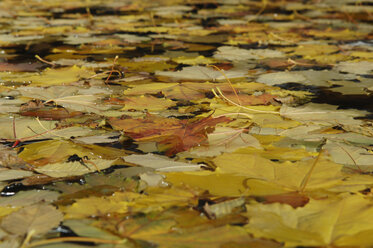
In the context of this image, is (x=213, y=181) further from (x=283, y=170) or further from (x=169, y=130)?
(x=169, y=130)

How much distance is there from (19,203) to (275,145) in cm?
48

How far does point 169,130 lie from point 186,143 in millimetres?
82

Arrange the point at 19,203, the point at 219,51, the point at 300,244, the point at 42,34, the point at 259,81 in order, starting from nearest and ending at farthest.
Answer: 1. the point at 300,244
2. the point at 19,203
3. the point at 259,81
4. the point at 219,51
5. the point at 42,34

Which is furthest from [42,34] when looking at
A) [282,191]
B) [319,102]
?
[282,191]

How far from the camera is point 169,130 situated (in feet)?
3.64

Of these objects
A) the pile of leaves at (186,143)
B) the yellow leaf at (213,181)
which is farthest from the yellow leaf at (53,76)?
the yellow leaf at (213,181)

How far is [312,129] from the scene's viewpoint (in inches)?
43.8

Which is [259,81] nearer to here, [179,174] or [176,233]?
[179,174]

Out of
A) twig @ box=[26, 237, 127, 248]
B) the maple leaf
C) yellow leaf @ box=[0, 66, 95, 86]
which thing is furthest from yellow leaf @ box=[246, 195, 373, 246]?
yellow leaf @ box=[0, 66, 95, 86]

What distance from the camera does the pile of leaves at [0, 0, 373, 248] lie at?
70 centimetres

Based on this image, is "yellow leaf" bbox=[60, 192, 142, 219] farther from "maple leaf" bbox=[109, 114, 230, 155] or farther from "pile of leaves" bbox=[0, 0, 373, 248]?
"maple leaf" bbox=[109, 114, 230, 155]

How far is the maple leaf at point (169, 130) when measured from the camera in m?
1.04

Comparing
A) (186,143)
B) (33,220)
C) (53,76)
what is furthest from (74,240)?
(53,76)

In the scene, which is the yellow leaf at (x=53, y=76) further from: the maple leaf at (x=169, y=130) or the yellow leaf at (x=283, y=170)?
the yellow leaf at (x=283, y=170)
